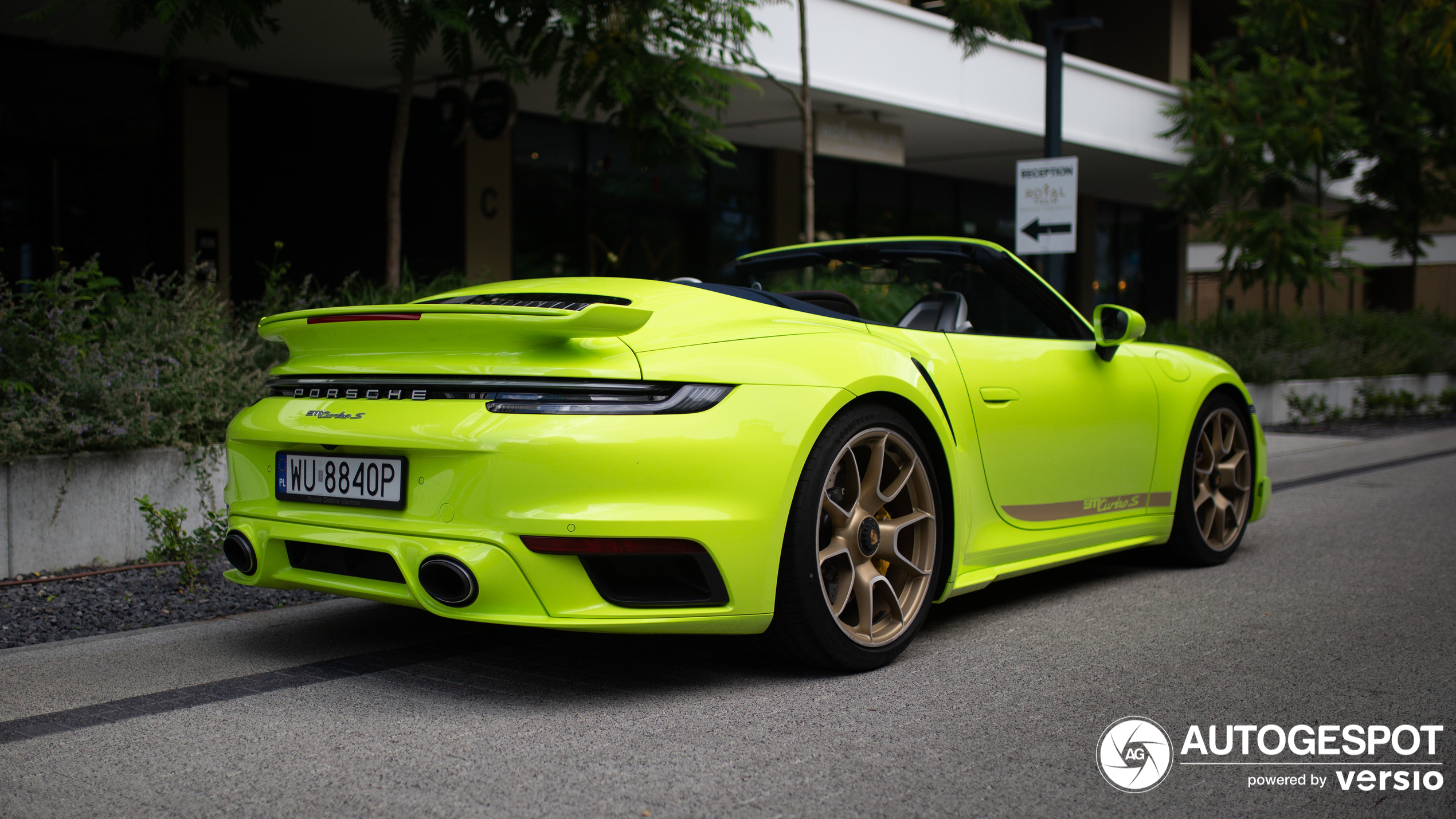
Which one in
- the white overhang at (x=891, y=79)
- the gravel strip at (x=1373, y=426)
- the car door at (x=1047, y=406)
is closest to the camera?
the car door at (x=1047, y=406)

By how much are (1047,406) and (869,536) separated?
1137 millimetres

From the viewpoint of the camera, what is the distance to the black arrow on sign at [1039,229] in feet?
30.5

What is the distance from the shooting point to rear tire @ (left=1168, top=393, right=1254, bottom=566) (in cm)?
506

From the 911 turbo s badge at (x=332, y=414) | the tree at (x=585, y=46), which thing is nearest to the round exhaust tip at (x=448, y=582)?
the 911 turbo s badge at (x=332, y=414)

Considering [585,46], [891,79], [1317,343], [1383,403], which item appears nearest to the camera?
[585,46]

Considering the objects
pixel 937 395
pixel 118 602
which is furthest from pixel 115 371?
pixel 937 395

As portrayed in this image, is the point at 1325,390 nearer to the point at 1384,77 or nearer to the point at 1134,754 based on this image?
the point at 1384,77

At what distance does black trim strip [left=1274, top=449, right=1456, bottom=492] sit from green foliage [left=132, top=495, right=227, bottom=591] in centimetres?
674

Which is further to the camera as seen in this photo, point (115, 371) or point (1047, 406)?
point (115, 371)

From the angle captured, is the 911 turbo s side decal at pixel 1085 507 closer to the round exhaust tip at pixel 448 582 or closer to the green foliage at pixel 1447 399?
the round exhaust tip at pixel 448 582

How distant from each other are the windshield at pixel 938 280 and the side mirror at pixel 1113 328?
0.25 feet

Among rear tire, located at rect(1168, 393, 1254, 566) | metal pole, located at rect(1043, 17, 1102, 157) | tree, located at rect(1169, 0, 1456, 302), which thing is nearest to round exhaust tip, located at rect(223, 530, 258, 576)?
rear tire, located at rect(1168, 393, 1254, 566)

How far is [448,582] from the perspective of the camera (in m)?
2.94

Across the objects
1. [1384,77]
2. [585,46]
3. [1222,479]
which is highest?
[1384,77]
